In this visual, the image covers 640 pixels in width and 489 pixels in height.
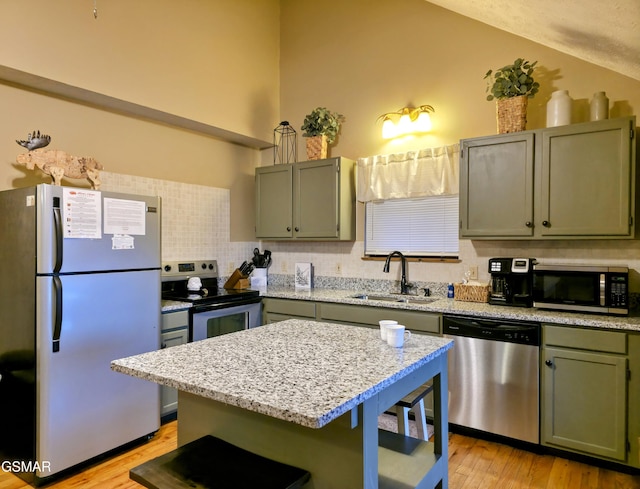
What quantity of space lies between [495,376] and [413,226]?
1.51 metres

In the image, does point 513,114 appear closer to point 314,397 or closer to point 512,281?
point 512,281

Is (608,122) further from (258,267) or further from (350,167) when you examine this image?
(258,267)

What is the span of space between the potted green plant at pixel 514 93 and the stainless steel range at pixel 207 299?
2514 mm

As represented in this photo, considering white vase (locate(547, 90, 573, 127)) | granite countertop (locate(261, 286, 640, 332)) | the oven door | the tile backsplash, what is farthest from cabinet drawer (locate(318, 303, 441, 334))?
white vase (locate(547, 90, 573, 127))

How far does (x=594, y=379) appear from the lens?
2.48 m

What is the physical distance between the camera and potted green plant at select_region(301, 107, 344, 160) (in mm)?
4055

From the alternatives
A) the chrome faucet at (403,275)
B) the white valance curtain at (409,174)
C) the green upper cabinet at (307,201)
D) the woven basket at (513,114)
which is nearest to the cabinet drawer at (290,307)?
the green upper cabinet at (307,201)

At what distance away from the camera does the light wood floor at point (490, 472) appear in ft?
7.72

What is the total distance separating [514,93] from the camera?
119 inches

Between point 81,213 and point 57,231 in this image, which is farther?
point 81,213

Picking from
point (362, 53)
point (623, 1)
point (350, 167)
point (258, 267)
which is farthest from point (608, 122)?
point (258, 267)

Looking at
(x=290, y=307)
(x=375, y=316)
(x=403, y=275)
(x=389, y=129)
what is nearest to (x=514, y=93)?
(x=389, y=129)

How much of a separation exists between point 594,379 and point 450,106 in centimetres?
235

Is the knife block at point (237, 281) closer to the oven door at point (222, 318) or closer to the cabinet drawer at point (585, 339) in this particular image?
the oven door at point (222, 318)
